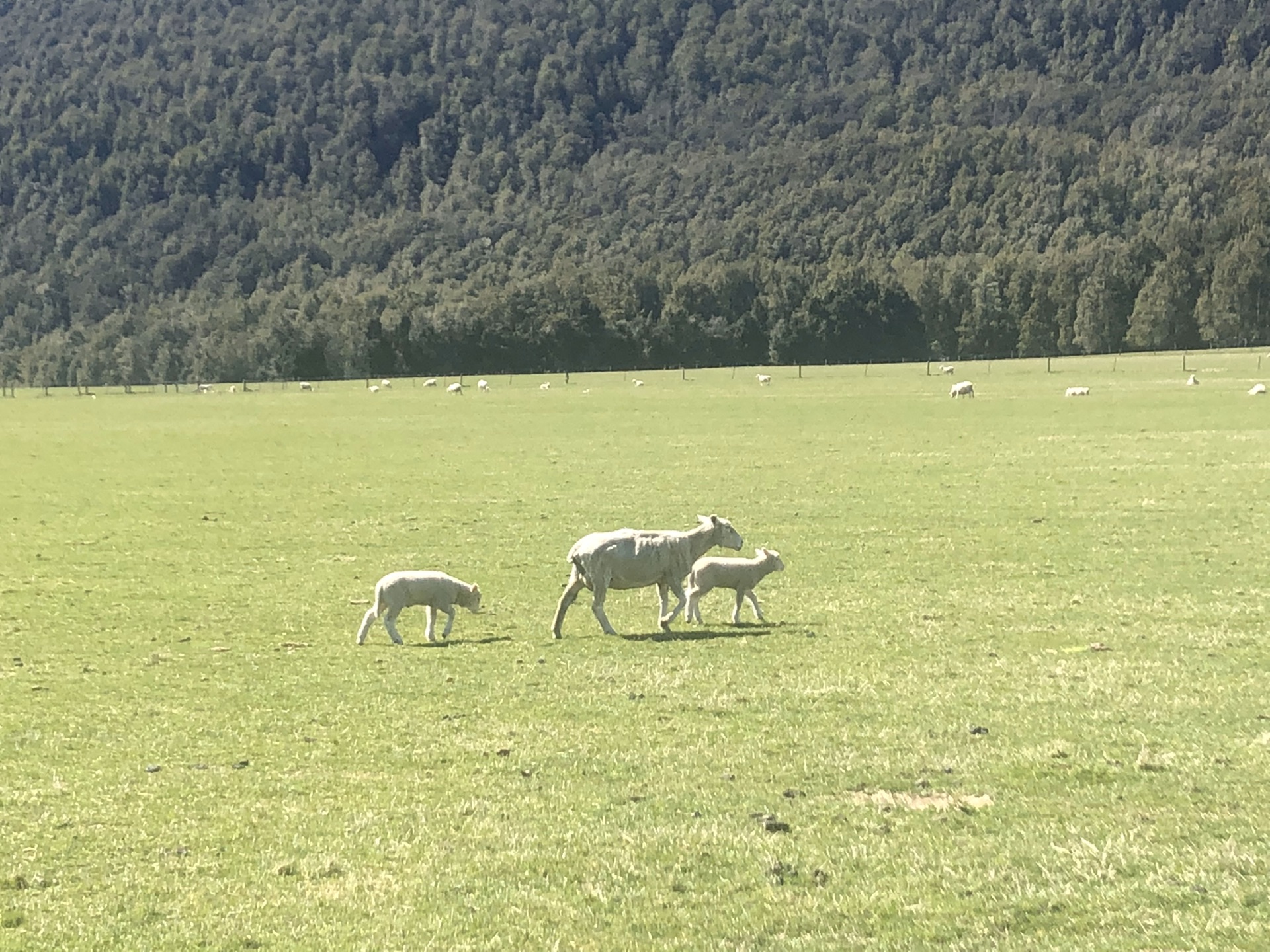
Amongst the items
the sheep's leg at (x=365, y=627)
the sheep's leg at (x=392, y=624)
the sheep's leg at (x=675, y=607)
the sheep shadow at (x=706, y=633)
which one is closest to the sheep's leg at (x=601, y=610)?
the sheep shadow at (x=706, y=633)

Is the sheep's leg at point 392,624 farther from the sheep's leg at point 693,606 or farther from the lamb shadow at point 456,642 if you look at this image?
the sheep's leg at point 693,606

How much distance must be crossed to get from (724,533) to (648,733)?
18.3ft

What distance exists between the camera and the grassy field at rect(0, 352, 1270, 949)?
803 centimetres

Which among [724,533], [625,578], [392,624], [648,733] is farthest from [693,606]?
[648,733]

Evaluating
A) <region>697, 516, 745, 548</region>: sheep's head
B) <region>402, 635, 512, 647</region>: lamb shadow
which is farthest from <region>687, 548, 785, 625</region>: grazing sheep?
<region>402, 635, 512, 647</region>: lamb shadow

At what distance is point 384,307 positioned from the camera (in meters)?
172

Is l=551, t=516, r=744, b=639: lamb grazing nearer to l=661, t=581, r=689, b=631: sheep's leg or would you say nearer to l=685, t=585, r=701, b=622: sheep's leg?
l=661, t=581, r=689, b=631: sheep's leg

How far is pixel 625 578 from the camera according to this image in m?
16.1

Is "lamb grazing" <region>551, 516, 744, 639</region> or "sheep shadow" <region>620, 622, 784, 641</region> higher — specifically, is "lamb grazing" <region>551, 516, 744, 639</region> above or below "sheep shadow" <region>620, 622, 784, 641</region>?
above

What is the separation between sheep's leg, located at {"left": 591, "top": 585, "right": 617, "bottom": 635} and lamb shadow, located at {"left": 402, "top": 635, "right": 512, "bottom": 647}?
98 centimetres

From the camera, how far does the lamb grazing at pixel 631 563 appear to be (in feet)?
52.1

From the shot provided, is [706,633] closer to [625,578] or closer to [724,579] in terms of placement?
[724,579]

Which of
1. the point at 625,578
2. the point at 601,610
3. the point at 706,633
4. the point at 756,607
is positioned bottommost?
the point at 706,633

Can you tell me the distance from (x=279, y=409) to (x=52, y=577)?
58141 millimetres
